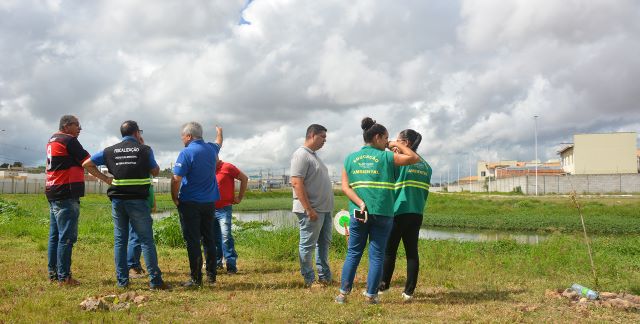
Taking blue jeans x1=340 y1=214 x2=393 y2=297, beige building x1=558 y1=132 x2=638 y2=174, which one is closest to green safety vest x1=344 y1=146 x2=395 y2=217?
blue jeans x1=340 y1=214 x2=393 y2=297

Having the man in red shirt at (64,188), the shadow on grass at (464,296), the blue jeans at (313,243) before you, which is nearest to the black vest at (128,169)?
the man in red shirt at (64,188)

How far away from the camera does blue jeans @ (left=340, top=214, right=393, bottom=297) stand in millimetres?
5211

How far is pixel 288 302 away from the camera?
532 centimetres

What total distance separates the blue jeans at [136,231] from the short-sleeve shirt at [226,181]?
1604mm

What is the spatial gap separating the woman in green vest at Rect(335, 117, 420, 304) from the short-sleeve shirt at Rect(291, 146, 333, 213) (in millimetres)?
720

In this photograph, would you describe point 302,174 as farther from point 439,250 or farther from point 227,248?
point 439,250

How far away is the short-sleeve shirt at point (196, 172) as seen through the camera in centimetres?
603

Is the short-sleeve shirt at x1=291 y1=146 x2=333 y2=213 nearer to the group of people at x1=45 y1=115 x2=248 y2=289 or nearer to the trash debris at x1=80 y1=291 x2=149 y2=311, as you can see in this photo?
the group of people at x1=45 y1=115 x2=248 y2=289

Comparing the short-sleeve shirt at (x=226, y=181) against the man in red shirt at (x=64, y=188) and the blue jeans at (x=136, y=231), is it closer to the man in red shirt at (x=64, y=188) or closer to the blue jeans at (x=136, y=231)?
the blue jeans at (x=136, y=231)

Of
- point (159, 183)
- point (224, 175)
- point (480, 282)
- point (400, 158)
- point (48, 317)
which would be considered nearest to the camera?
point (48, 317)

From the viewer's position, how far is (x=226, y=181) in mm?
7559

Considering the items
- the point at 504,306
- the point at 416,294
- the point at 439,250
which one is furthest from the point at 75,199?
the point at 439,250

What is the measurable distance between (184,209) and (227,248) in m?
1.51

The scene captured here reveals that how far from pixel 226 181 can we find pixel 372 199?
3.06m
